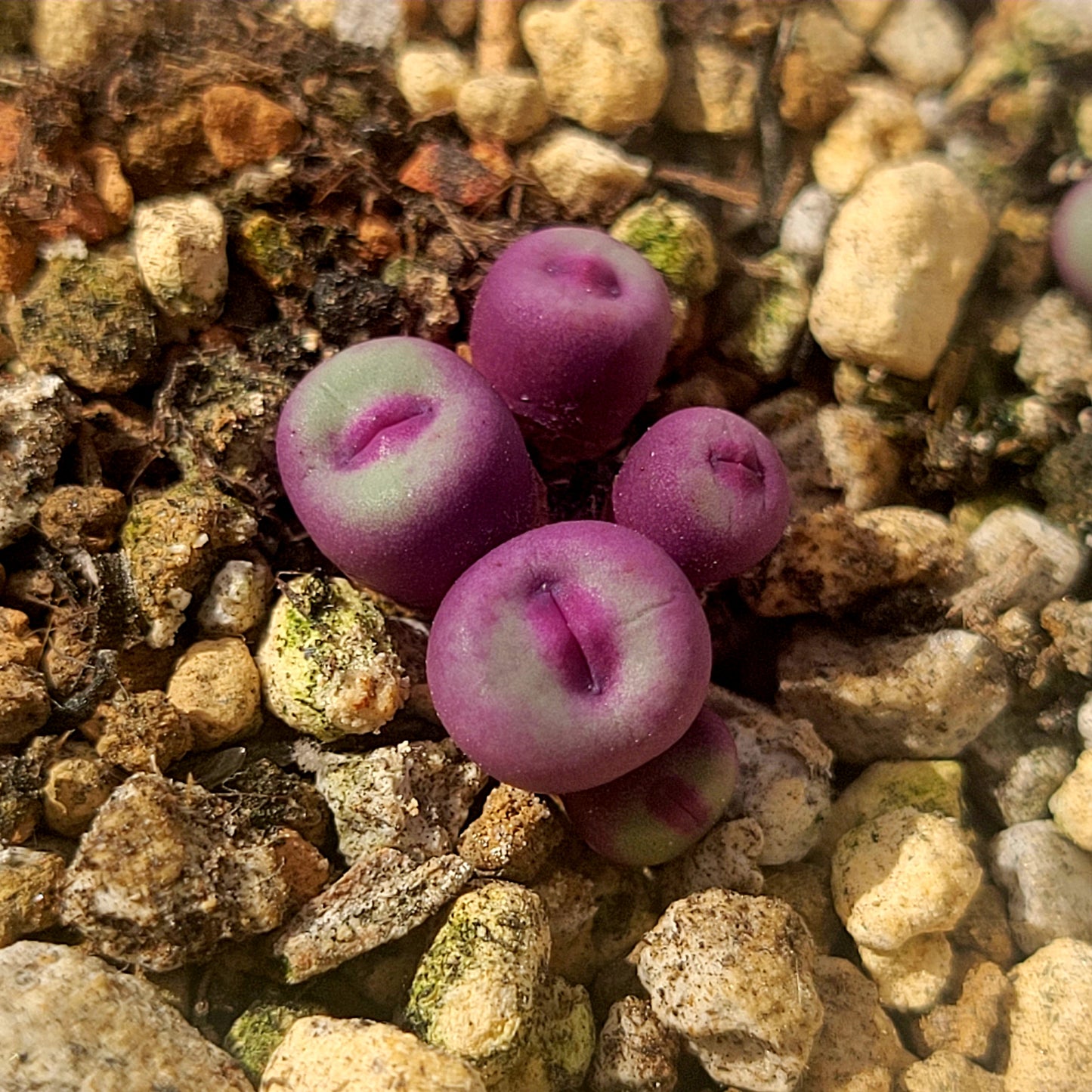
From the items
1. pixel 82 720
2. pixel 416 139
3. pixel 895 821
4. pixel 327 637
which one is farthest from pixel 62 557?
pixel 895 821

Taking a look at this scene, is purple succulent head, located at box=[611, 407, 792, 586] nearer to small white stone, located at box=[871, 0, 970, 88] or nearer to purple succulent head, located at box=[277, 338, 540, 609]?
purple succulent head, located at box=[277, 338, 540, 609]

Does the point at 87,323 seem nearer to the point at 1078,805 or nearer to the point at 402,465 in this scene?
the point at 402,465

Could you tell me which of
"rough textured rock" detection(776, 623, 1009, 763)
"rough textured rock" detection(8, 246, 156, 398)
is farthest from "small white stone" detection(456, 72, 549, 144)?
"rough textured rock" detection(776, 623, 1009, 763)

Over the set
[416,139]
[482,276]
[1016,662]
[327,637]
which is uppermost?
[416,139]

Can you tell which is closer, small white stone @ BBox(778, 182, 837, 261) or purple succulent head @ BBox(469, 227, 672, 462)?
purple succulent head @ BBox(469, 227, 672, 462)

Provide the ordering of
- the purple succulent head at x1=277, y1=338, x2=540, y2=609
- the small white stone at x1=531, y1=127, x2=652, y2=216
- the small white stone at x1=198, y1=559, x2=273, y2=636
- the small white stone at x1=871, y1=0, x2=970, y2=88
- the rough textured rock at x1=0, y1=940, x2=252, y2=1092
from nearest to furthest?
1. the rough textured rock at x1=0, y1=940, x2=252, y2=1092
2. the purple succulent head at x1=277, y1=338, x2=540, y2=609
3. the small white stone at x1=198, y1=559, x2=273, y2=636
4. the small white stone at x1=531, y1=127, x2=652, y2=216
5. the small white stone at x1=871, y1=0, x2=970, y2=88

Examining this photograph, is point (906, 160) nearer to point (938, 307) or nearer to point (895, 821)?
point (938, 307)

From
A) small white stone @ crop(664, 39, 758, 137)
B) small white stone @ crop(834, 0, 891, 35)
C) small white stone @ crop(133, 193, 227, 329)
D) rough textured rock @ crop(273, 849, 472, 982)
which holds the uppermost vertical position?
small white stone @ crop(834, 0, 891, 35)
